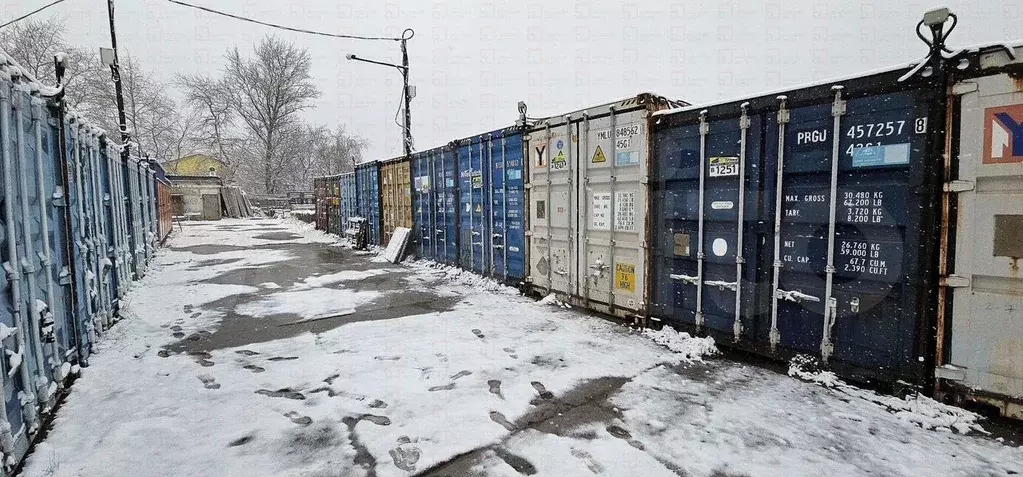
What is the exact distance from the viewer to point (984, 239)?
3.51m

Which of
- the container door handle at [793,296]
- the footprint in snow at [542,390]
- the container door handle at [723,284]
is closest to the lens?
the footprint in snow at [542,390]

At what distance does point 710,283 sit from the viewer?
533 cm

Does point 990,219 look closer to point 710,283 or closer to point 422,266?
point 710,283

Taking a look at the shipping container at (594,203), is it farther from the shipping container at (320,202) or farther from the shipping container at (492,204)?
the shipping container at (320,202)

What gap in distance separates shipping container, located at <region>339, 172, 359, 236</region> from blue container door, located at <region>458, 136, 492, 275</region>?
29.4 feet

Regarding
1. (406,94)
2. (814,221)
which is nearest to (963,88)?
(814,221)

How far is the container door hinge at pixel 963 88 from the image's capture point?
3.49 metres

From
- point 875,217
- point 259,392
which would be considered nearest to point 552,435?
point 259,392

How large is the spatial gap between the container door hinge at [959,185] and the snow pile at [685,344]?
2.62m

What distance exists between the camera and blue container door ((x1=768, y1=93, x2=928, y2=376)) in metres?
3.86

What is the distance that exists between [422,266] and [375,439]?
8.77m

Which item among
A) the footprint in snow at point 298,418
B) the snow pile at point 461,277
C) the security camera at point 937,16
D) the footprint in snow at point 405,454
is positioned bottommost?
the footprint in snow at point 405,454

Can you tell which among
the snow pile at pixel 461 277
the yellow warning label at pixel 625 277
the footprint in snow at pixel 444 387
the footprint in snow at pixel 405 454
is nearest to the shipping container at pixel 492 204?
the snow pile at pixel 461 277

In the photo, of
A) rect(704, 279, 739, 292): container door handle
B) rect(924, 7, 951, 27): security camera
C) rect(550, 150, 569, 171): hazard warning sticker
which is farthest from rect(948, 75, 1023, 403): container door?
rect(550, 150, 569, 171): hazard warning sticker
